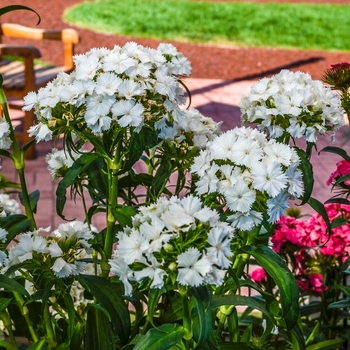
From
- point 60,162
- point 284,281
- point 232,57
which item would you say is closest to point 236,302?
point 284,281

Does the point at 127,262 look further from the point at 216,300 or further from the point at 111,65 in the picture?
the point at 111,65

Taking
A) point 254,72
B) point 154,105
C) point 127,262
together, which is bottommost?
point 254,72

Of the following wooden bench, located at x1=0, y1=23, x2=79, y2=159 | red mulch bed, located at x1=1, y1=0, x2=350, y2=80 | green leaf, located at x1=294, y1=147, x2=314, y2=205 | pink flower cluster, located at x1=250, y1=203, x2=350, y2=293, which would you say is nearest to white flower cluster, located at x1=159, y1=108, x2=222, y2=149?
green leaf, located at x1=294, y1=147, x2=314, y2=205

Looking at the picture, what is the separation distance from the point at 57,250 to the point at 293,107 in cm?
59

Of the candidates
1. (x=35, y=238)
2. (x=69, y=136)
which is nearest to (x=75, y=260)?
(x=35, y=238)

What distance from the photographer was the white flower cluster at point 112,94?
1.54m

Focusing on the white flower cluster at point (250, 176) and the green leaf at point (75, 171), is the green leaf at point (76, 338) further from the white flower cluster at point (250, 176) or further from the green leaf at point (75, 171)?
the white flower cluster at point (250, 176)

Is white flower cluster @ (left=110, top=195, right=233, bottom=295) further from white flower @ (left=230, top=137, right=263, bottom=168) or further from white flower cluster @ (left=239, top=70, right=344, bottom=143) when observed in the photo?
white flower cluster @ (left=239, top=70, right=344, bottom=143)

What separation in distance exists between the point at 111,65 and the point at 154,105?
4.9 inches

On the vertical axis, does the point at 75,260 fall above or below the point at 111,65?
below

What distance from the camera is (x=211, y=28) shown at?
445 inches

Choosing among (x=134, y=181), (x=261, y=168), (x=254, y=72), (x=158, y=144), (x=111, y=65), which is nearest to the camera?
(x=261, y=168)

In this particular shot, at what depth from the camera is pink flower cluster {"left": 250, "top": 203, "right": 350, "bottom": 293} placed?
252cm

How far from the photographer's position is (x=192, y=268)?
123cm
